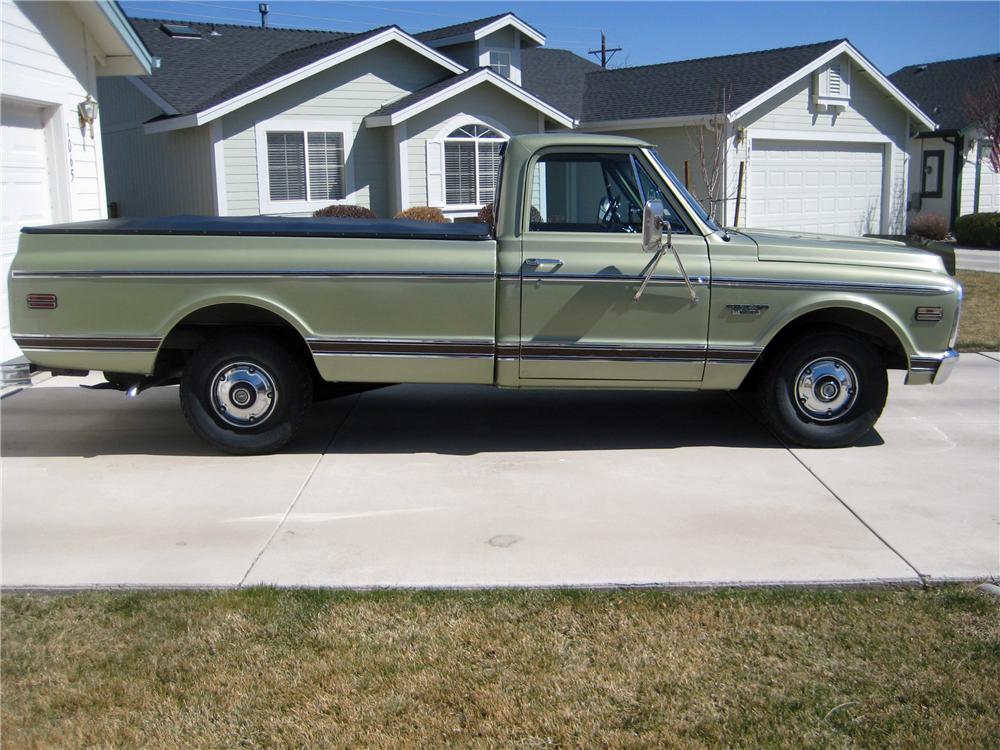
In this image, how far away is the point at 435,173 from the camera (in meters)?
21.0

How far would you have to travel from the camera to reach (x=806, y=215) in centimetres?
2380

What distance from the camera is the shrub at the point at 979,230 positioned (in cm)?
2578

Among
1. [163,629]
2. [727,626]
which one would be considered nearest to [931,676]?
[727,626]

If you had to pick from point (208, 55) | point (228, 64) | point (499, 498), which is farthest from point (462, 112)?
point (499, 498)

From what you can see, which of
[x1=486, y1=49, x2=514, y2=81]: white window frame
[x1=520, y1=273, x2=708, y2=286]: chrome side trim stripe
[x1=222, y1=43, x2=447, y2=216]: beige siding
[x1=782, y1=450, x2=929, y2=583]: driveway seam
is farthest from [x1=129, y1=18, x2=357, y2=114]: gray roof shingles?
[x1=782, y1=450, x2=929, y2=583]: driveway seam

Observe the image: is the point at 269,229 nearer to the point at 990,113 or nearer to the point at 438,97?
the point at 438,97

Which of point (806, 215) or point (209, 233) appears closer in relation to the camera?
point (209, 233)

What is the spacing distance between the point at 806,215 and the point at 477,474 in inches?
750

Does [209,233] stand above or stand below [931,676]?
above

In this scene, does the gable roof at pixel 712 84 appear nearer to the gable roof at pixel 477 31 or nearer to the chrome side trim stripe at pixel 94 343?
the gable roof at pixel 477 31

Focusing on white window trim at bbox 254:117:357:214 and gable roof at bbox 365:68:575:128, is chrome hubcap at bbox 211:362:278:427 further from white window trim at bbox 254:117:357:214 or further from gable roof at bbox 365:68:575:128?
gable roof at bbox 365:68:575:128

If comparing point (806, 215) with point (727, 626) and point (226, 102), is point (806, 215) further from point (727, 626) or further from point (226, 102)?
point (727, 626)

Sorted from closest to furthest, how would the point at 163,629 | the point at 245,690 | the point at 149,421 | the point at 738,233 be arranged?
the point at 245,690 → the point at 163,629 → the point at 738,233 → the point at 149,421

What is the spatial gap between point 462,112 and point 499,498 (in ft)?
53.9
